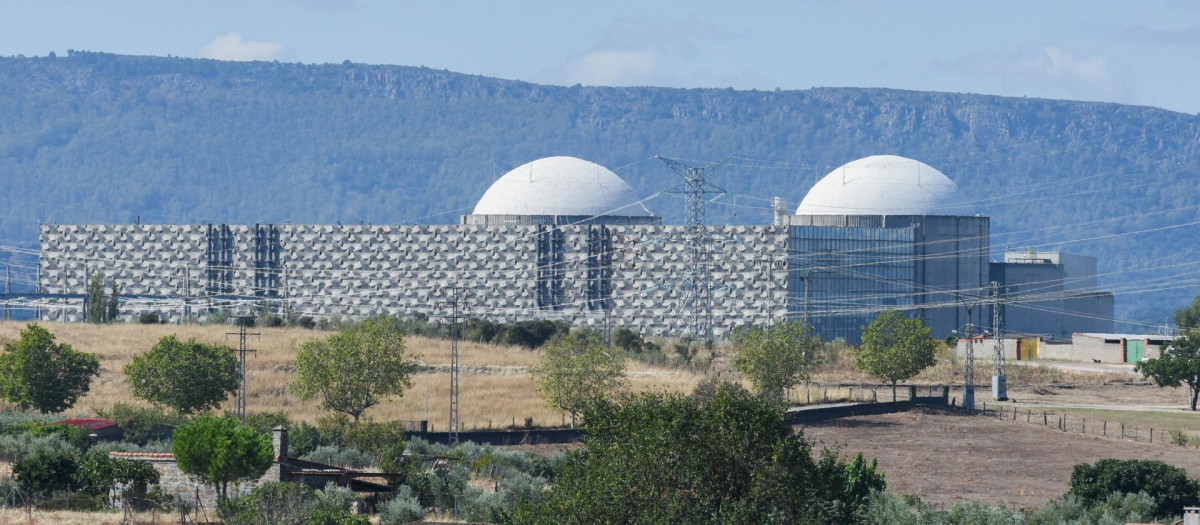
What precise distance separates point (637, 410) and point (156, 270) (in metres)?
120

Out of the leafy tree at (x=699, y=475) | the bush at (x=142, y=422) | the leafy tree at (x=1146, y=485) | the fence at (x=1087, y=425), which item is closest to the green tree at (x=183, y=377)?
the bush at (x=142, y=422)

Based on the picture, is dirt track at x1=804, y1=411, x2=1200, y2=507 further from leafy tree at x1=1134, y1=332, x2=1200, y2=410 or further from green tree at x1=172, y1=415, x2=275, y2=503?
green tree at x1=172, y1=415, x2=275, y2=503

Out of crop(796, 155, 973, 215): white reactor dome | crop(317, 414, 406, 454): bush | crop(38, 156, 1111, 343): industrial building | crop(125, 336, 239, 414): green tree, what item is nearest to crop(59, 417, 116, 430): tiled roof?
crop(125, 336, 239, 414): green tree

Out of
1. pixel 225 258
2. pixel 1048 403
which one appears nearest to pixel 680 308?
pixel 225 258

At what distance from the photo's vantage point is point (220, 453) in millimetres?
41781

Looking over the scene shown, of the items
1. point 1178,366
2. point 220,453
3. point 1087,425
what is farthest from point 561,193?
point 220,453

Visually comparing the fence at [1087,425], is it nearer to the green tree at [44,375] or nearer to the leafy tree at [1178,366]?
the leafy tree at [1178,366]

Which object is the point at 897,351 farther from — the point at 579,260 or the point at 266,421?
the point at 579,260

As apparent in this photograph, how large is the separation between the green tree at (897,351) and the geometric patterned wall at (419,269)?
1503 inches

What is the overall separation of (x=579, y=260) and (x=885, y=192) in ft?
85.6

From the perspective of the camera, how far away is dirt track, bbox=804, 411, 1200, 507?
55656 mm

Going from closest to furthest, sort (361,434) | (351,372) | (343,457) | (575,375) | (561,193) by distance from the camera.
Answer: (343,457)
(361,434)
(351,372)
(575,375)
(561,193)

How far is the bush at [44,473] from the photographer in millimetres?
43562

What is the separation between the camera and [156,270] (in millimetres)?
148500
